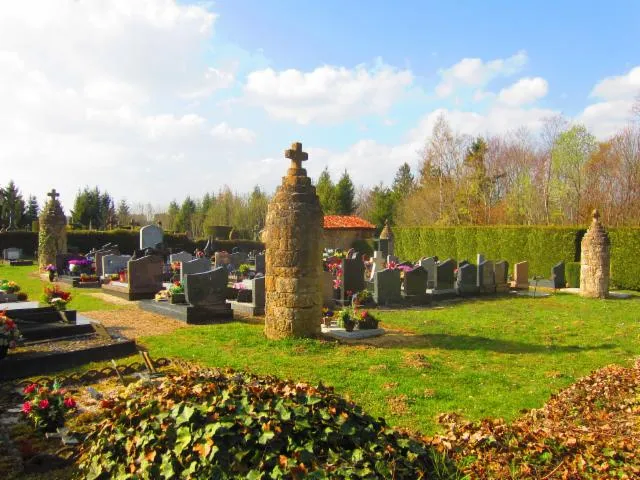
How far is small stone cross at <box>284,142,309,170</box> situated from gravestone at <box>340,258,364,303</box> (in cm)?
567

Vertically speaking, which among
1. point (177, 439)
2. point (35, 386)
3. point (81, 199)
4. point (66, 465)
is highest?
point (81, 199)

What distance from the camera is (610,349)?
31.4ft

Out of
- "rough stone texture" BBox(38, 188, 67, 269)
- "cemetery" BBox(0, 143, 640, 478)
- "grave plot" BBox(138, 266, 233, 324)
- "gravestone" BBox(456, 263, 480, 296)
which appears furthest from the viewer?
"rough stone texture" BBox(38, 188, 67, 269)

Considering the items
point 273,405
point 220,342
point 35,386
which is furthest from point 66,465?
point 220,342

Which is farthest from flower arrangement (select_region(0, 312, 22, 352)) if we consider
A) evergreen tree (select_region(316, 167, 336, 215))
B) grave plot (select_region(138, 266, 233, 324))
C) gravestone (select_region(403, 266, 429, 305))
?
evergreen tree (select_region(316, 167, 336, 215))

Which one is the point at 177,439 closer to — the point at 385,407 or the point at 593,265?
the point at 385,407

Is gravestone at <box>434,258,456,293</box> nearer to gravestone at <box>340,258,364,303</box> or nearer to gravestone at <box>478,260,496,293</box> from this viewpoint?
gravestone at <box>478,260,496,293</box>

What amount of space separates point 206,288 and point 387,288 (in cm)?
578

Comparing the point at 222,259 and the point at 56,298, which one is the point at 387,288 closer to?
the point at 56,298

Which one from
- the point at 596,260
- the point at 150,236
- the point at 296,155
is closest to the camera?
the point at 296,155

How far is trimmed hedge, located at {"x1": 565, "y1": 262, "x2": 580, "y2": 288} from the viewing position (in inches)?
824

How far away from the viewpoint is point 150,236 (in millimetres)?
29344

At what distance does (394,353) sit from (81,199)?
46.5 meters

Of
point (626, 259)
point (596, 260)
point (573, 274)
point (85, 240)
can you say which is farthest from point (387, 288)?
point (85, 240)
